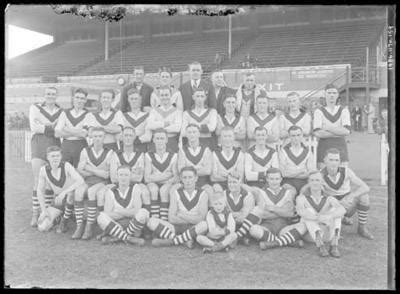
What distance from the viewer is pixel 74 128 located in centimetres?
466

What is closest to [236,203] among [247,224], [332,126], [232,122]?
[247,224]

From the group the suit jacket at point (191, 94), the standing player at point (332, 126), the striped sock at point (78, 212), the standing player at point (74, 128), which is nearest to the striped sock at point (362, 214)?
the standing player at point (332, 126)

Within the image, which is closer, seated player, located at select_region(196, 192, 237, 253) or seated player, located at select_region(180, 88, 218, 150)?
seated player, located at select_region(196, 192, 237, 253)

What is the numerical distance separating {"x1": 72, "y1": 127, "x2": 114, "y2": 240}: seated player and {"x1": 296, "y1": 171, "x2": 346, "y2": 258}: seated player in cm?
189

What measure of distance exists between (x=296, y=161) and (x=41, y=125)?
2595 mm

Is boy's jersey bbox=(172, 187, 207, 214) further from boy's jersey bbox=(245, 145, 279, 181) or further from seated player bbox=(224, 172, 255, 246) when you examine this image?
boy's jersey bbox=(245, 145, 279, 181)

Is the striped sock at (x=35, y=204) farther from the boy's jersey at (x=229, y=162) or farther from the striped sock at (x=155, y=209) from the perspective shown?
the boy's jersey at (x=229, y=162)

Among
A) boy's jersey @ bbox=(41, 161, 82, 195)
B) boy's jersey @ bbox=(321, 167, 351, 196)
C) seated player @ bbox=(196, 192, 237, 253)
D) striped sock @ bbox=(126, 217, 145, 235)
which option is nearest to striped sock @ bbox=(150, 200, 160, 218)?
striped sock @ bbox=(126, 217, 145, 235)

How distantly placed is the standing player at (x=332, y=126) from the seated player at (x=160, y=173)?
1.44 meters

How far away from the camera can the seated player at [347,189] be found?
4.41 meters

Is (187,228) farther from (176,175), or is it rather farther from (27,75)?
(27,75)

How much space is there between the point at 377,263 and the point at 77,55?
142 inches

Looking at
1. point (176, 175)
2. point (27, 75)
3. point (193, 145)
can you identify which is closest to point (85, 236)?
point (176, 175)

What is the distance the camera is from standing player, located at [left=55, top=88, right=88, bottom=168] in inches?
183
